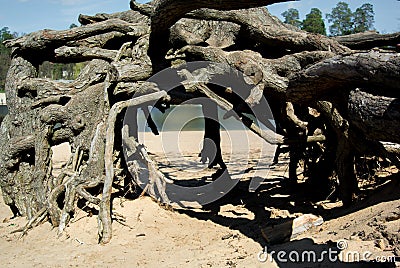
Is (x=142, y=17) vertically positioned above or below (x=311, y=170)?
above

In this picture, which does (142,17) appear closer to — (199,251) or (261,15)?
(261,15)

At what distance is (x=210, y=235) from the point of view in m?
4.87

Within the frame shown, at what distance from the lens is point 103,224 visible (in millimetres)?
4789

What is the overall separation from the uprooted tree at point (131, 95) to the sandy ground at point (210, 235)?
9.7 inches

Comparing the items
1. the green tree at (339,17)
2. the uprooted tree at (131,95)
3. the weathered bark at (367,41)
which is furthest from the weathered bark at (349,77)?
the green tree at (339,17)

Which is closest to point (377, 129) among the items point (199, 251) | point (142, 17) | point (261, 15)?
point (199, 251)

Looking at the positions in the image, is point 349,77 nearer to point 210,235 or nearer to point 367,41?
point 210,235

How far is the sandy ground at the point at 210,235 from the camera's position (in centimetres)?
387

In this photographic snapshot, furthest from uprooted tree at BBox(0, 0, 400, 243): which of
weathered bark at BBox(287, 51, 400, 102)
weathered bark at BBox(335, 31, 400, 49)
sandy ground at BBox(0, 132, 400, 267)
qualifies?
weathered bark at BBox(287, 51, 400, 102)

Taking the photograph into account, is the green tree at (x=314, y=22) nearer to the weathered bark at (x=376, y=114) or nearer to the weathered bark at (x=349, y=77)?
the weathered bark at (x=349, y=77)

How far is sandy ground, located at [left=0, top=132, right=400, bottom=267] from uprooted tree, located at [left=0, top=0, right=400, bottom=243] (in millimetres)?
245

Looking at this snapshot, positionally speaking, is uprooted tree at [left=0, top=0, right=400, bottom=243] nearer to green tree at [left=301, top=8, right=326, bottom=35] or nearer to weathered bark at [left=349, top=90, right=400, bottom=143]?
weathered bark at [left=349, top=90, right=400, bottom=143]

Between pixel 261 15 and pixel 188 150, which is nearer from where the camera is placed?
pixel 261 15

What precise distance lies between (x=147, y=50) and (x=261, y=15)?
1384 mm
